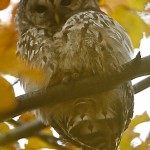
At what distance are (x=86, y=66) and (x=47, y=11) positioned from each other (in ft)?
2.88

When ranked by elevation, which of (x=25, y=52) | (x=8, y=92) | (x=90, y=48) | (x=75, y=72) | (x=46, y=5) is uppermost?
(x=46, y=5)

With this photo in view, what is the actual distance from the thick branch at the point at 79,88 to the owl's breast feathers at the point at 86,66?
421mm

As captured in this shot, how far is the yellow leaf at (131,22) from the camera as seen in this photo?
10.3 ft

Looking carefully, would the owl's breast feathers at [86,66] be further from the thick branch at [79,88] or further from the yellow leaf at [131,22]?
the thick branch at [79,88]

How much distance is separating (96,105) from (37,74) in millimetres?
940

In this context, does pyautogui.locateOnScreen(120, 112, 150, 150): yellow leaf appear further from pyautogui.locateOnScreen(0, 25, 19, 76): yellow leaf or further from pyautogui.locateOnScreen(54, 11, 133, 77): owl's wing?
pyautogui.locateOnScreen(0, 25, 19, 76): yellow leaf

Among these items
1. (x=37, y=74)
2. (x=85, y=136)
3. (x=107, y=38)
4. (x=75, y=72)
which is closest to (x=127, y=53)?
(x=107, y=38)

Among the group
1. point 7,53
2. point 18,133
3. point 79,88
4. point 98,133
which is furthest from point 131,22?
point 7,53

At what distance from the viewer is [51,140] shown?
2.79 meters

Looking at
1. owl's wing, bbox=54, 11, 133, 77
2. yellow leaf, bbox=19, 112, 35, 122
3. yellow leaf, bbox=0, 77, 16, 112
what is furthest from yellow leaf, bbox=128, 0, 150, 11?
yellow leaf, bbox=0, 77, 16, 112

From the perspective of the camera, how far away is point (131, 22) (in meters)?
3.18

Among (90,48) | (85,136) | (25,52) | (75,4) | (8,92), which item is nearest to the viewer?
(8,92)

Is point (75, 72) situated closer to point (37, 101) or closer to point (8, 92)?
point (37, 101)

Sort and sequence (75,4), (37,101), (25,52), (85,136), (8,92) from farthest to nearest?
(75,4) < (25,52) < (85,136) < (37,101) < (8,92)
